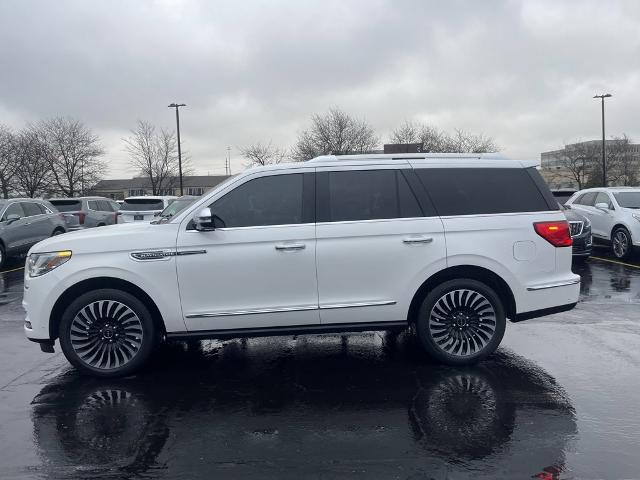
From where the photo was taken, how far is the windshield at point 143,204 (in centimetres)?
1936

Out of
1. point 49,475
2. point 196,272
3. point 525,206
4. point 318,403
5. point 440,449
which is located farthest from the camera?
point 525,206

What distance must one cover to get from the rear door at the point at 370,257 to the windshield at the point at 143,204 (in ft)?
48.5

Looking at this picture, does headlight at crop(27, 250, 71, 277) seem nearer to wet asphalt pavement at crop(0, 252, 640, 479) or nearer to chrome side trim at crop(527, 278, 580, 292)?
wet asphalt pavement at crop(0, 252, 640, 479)

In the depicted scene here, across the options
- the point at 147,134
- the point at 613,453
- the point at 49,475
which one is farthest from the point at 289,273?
the point at 147,134

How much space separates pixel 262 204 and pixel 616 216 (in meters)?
11.2

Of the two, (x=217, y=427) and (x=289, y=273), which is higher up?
(x=289, y=273)

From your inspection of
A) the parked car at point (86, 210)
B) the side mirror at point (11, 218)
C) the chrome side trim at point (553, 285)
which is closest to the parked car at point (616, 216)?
the chrome side trim at point (553, 285)

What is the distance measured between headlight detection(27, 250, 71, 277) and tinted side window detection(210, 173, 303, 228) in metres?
1.41

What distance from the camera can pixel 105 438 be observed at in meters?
4.24

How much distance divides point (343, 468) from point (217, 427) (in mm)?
1131

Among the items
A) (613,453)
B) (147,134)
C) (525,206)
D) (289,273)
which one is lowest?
(613,453)

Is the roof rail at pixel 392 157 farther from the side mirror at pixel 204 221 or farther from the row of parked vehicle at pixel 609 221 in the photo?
the row of parked vehicle at pixel 609 221

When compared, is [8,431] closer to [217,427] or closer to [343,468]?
[217,427]

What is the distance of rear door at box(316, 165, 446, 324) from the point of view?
547 centimetres
